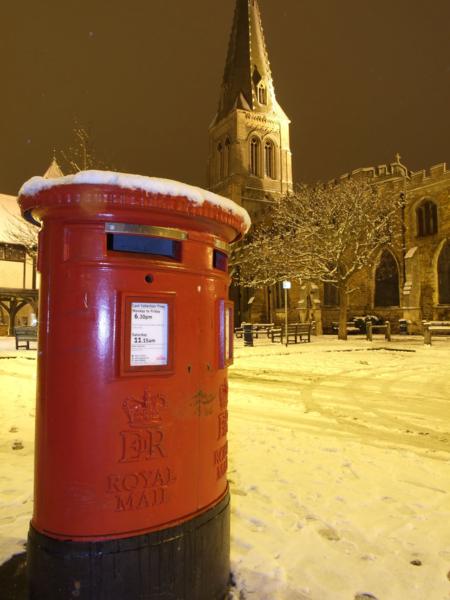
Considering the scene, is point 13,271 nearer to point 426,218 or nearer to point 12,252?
point 12,252

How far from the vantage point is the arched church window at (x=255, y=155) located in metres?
50.3

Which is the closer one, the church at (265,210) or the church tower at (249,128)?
the church at (265,210)

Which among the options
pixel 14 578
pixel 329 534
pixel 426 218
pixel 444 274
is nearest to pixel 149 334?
pixel 14 578

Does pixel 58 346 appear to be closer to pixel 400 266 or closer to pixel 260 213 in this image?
pixel 400 266

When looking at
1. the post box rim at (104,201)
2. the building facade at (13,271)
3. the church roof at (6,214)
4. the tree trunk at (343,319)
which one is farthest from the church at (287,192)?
the post box rim at (104,201)

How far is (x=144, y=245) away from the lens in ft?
6.93

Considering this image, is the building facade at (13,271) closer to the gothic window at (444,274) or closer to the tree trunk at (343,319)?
the tree trunk at (343,319)

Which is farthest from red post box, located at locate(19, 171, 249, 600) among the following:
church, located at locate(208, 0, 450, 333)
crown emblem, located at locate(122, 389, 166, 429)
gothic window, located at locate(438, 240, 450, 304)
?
gothic window, located at locate(438, 240, 450, 304)

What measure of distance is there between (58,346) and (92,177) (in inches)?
29.8

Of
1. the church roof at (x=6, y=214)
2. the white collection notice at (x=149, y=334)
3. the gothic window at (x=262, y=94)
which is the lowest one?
the white collection notice at (x=149, y=334)

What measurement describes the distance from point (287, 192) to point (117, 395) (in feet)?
150

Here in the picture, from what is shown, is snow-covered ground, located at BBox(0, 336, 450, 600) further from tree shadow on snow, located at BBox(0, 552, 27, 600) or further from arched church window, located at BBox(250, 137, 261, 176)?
arched church window, located at BBox(250, 137, 261, 176)

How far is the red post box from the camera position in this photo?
1922 millimetres

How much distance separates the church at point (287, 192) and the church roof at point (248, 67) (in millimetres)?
115
